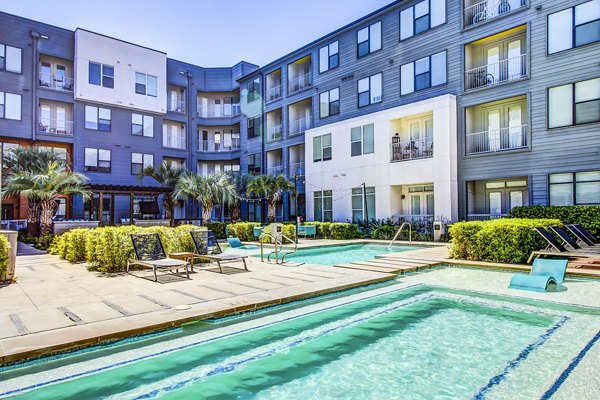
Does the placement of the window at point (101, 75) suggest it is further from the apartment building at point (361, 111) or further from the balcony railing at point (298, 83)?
the balcony railing at point (298, 83)

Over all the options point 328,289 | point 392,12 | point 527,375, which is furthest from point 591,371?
point 392,12

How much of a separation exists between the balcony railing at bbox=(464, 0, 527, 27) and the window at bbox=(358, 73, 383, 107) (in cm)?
509

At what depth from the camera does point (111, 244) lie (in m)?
9.35

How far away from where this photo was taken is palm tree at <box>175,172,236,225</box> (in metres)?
22.1

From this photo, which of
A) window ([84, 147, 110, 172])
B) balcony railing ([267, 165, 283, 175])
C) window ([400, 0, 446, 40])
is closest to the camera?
window ([400, 0, 446, 40])

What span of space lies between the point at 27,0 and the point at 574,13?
26967 millimetres

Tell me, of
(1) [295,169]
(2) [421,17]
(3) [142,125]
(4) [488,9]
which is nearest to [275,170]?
(1) [295,169]

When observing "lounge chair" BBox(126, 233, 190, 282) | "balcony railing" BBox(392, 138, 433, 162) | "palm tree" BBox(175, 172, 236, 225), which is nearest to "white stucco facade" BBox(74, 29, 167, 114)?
"palm tree" BBox(175, 172, 236, 225)

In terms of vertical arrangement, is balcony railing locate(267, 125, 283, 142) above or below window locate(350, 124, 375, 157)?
above

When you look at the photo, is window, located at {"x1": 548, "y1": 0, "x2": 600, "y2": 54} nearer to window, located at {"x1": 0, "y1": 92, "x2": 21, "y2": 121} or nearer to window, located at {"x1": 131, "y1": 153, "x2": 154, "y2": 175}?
window, located at {"x1": 131, "y1": 153, "x2": 154, "y2": 175}

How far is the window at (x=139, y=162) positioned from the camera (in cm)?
2888

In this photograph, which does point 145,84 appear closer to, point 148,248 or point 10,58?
point 10,58

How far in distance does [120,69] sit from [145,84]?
1961 mm

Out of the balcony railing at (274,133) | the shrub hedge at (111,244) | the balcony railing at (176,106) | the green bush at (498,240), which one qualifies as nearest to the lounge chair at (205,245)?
the shrub hedge at (111,244)
